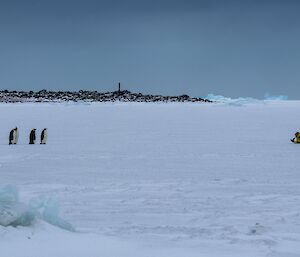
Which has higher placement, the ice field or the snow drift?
→ the snow drift

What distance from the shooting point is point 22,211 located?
20.0ft

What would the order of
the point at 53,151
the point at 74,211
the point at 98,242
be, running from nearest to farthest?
the point at 98,242 < the point at 74,211 < the point at 53,151

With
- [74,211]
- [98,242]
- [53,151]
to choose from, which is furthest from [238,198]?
[53,151]

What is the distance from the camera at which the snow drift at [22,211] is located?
599cm

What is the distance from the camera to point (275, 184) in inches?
420

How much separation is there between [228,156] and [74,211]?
855 centimetres

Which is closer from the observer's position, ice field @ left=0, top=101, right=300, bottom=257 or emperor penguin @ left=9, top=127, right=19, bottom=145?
ice field @ left=0, top=101, right=300, bottom=257

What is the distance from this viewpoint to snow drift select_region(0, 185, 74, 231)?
599 centimetres

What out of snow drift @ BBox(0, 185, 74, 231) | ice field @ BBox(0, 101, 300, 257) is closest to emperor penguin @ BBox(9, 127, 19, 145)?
ice field @ BBox(0, 101, 300, 257)

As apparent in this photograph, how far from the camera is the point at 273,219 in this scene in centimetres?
752

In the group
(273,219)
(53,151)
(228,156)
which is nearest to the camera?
(273,219)

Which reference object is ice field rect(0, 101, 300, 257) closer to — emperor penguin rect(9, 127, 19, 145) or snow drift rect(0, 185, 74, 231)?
snow drift rect(0, 185, 74, 231)

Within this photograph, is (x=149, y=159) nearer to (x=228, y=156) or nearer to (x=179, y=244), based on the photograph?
(x=228, y=156)

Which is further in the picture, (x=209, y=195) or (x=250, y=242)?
(x=209, y=195)
